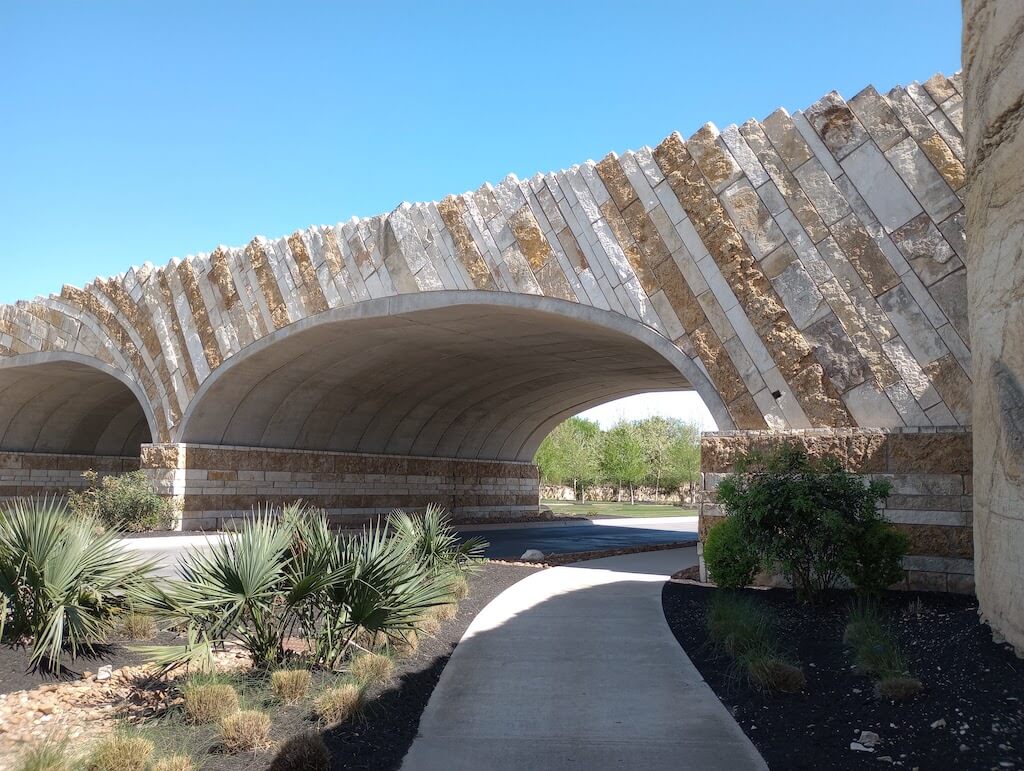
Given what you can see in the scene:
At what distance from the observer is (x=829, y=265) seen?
12.6 metres

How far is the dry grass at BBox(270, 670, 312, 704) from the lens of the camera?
21.6 ft

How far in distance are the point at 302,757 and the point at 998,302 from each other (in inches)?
252

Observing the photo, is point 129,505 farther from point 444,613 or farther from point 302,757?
point 302,757

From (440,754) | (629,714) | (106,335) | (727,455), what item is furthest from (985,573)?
(106,335)

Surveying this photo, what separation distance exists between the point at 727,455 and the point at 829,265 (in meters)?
3.38

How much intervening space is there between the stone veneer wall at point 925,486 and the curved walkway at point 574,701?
12.4ft

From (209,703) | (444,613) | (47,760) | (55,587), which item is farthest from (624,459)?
(47,760)

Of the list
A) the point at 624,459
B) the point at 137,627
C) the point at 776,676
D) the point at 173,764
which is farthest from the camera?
the point at 624,459

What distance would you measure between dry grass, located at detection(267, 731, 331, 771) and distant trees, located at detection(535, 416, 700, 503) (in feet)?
182

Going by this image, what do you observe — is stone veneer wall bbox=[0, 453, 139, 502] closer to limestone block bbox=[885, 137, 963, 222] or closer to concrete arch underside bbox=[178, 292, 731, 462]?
concrete arch underside bbox=[178, 292, 731, 462]

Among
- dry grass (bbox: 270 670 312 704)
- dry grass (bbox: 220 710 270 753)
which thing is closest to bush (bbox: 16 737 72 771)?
dry grass (bbox: 220 710 270 753)

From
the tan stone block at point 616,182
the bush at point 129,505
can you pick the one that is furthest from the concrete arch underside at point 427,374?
the tan stone block at point 616,182

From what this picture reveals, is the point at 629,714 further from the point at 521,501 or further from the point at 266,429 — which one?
the point at 521,501

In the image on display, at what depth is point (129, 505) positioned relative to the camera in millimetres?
21766
